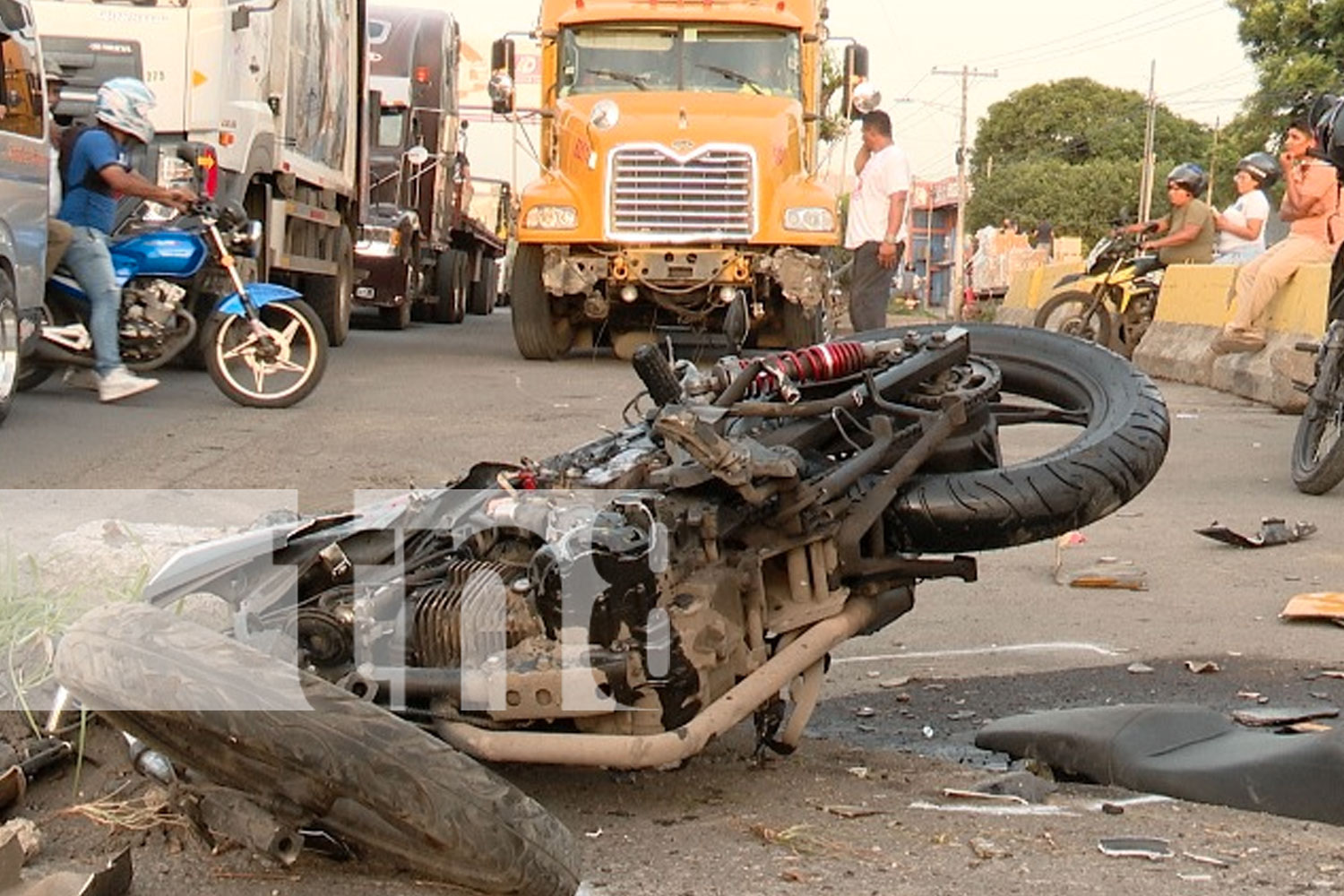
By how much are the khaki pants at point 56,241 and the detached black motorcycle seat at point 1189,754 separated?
767 cm

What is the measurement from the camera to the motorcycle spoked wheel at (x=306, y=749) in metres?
2.80

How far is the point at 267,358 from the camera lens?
1100 cm

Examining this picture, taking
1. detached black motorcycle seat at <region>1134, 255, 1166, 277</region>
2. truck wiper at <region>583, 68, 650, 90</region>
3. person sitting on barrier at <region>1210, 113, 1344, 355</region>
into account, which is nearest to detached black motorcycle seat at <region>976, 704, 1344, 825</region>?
person sitting on barrier at <region>1210, 113, 1344, 355</region>

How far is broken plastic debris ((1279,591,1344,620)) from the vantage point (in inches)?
222

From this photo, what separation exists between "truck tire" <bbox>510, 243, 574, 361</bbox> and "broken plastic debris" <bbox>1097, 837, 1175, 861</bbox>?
499 inches

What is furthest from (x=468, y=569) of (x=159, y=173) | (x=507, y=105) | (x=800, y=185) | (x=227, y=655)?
(x=507, y=105)

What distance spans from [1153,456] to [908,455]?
75cm

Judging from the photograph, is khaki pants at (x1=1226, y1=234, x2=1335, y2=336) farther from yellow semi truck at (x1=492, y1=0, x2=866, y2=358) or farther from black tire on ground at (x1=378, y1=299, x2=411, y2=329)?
black tire on ground at (x1=378, y1=299, x2=411, y2=329)

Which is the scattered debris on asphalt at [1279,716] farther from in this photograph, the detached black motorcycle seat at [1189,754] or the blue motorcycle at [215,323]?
the blue motorcycle at [215,323]

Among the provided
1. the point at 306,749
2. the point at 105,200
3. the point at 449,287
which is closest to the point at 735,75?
the point at 105,200

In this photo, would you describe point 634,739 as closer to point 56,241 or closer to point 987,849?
point 987,849

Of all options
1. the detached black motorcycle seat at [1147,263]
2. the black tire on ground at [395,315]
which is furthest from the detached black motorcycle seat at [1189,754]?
the black tire on ground at [395,315]

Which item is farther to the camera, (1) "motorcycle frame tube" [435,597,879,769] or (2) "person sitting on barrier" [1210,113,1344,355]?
(2) "person sitting on barrier" [1210,113,1344,355]

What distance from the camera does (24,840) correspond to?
3.15m
